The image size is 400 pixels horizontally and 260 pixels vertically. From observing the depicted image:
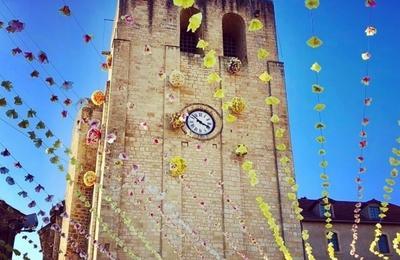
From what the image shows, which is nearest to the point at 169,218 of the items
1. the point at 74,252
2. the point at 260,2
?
the point at 74,252

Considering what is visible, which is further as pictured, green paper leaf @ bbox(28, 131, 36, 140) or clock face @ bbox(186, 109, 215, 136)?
clock face @ bbox(186, 109, 215, 136)

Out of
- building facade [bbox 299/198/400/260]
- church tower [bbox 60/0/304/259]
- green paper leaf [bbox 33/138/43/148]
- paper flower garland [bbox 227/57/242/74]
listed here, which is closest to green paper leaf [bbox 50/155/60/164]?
green paper leaf [bbox 33/138/43/148]

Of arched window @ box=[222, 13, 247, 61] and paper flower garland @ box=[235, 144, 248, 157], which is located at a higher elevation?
arched window @ box=[222, 13, 247, 61]

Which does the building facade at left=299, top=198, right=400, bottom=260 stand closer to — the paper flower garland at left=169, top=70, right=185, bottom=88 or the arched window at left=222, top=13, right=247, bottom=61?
the arched window at left=222, top=13, right=247, bottom=61

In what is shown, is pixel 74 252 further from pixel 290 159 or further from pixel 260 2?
pixel 260 2

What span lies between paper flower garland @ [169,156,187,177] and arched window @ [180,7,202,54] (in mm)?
5093

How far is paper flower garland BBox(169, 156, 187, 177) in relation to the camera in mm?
17016

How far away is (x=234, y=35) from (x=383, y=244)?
12.0 meters

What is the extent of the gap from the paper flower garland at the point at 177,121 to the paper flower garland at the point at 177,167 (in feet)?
3.88

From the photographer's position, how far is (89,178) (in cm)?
1788

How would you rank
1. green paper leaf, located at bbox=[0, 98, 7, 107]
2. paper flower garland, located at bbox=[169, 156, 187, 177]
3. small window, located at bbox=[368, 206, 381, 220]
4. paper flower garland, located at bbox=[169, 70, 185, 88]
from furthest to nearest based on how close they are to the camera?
small window, located at bbox=[368, 206, 381, 220] < paper flower garland, located at bbox=[169, 70, 185, 88] < paper flower garland, located at bbox=[169, 156, 187, 177] < green paper leaf, located at bbox=[0, 98, 7, 107]

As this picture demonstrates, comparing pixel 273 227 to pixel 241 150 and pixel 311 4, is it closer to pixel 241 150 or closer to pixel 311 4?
pixel 241 150

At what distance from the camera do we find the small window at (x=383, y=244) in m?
24.7

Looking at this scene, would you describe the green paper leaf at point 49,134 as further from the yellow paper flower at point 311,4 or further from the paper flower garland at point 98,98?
the paper flower garland at point 98,98
